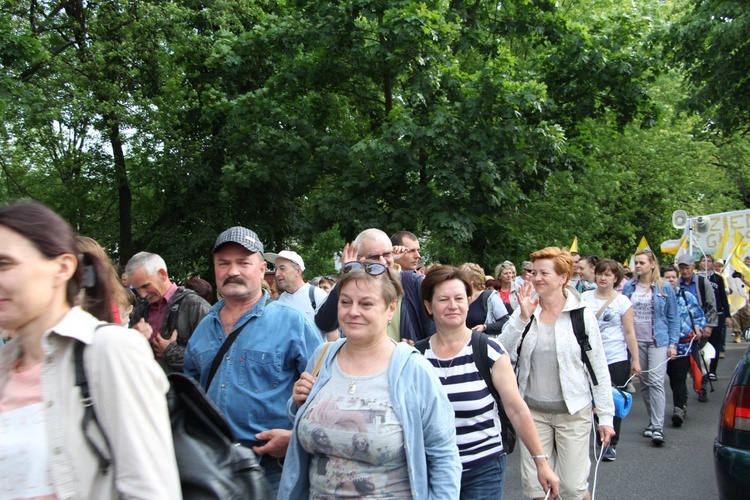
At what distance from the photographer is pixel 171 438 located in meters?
1.94

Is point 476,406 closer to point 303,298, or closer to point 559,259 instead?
point 559,259

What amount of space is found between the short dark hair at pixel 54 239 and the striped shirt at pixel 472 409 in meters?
2.13

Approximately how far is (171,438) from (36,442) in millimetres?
326

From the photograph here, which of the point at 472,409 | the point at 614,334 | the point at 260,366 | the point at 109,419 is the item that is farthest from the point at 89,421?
the point at 614,334

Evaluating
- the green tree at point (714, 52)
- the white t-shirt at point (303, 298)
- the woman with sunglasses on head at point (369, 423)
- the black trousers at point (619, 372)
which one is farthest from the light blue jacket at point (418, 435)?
the green tree at point (714, 52)

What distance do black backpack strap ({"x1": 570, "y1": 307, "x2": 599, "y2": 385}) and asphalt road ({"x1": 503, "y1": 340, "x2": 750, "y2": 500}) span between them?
1.92 metres

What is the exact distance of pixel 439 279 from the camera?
4102 mm

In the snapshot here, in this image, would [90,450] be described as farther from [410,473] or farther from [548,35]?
[548,35]

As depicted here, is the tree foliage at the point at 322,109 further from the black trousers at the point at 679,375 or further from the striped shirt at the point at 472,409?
the striped shirt at the point at 472,409

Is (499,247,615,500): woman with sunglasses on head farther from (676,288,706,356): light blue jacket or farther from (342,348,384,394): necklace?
(676,288,706,356): light blue jacket

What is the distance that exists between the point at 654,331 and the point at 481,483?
5.36m

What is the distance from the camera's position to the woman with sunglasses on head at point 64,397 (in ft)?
5.86

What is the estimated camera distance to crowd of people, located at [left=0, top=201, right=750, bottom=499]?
1810 mm

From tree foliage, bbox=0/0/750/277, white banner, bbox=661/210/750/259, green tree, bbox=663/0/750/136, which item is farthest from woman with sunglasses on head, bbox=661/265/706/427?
white banner, bbox=661/210/750/259
